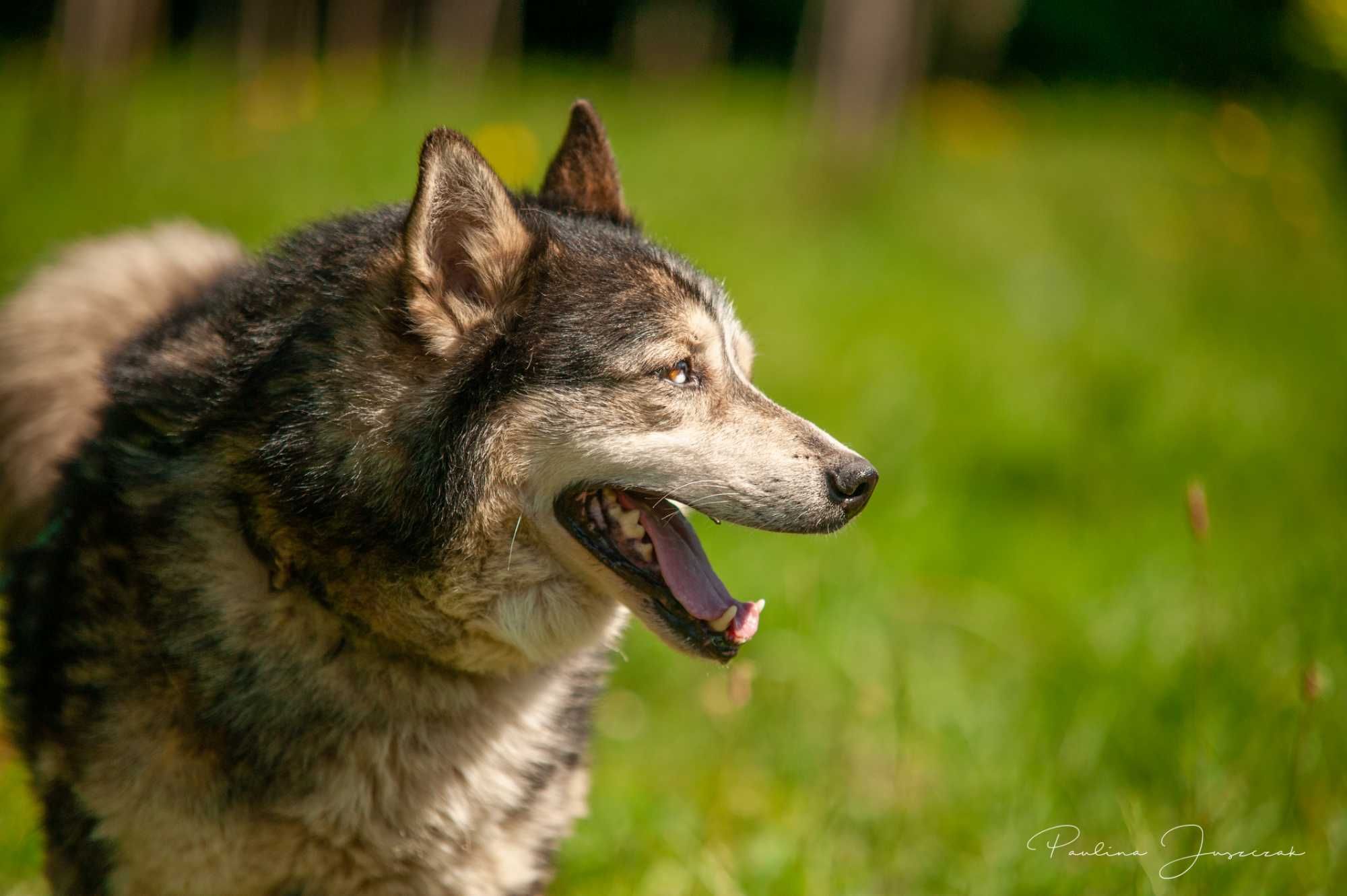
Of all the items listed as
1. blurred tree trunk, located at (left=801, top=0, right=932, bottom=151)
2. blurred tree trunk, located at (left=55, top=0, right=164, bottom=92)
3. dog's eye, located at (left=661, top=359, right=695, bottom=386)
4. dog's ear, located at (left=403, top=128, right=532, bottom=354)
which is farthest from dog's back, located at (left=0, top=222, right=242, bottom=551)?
blurred tree trunk, located at (left=801, top=0, right=932, bottom=151)

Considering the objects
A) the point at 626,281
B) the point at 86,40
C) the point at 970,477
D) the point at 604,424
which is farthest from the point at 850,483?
the point at 86,40

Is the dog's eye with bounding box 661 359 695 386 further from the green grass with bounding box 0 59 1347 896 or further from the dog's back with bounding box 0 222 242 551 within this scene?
the dog's back with bounding box 0 222 242 551

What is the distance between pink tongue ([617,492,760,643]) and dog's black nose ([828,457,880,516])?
0.32m

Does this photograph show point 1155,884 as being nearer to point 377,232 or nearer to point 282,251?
point 377,232

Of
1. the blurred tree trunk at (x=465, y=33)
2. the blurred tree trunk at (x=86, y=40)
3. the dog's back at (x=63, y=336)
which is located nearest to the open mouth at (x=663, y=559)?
the dog's back at (x=63, y=336)

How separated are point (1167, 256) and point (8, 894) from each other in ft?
29.5

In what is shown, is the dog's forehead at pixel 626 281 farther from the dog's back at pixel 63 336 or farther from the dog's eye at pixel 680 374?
the dog's back at pixel 63 336

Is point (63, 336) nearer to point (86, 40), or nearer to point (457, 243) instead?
point (457, 243)

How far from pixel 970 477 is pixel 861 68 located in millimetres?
5115

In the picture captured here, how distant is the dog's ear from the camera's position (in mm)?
2252

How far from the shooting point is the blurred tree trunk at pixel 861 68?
31.2 ft

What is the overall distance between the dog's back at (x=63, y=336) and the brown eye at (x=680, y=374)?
167cm

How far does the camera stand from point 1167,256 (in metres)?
9.05

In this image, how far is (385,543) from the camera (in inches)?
91.7
